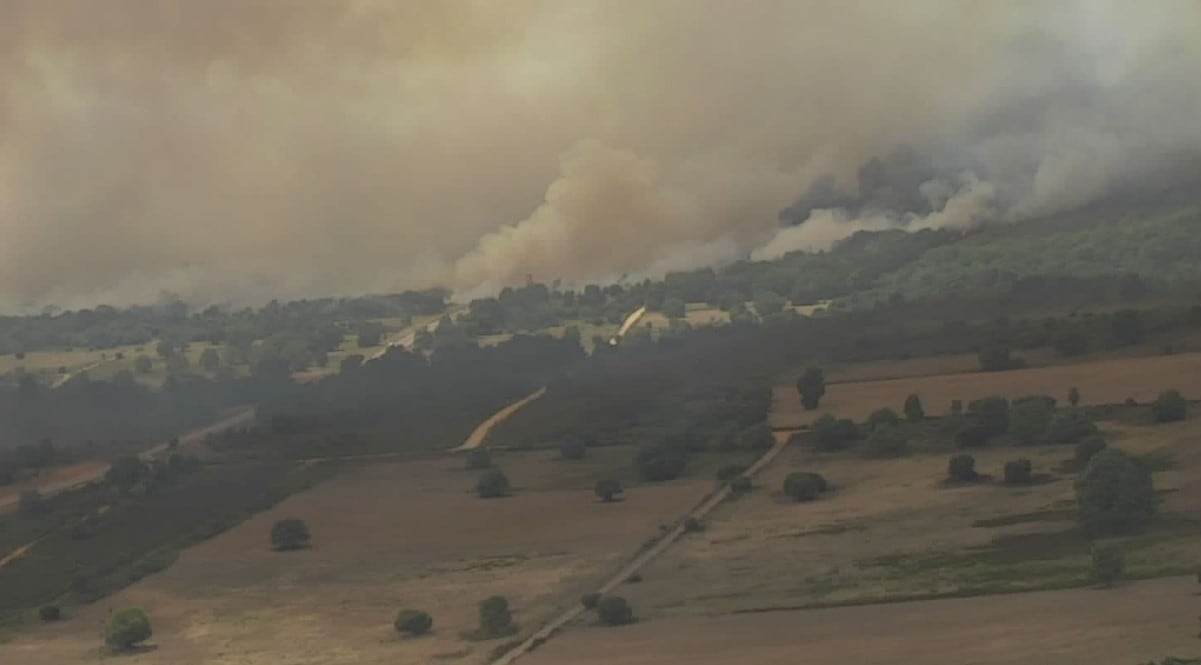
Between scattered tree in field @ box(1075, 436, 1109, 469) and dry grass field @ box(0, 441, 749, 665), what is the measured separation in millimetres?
15350

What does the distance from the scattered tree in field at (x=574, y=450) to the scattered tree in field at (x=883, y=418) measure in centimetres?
1431

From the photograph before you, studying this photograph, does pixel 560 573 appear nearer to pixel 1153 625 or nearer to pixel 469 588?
pixel 469 588

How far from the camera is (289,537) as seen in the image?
68250 millimetres

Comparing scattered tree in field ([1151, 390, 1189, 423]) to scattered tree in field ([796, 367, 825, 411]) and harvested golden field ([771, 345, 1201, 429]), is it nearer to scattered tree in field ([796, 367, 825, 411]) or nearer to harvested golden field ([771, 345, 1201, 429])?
harvested golden field ([771, 345, 1201, 429])

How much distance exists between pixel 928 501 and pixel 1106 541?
11887 mm

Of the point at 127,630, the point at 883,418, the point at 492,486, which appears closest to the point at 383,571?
the point at 127,630

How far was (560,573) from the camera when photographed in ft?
189

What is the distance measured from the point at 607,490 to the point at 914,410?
1746 centimetres

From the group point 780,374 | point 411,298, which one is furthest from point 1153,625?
point 411,298

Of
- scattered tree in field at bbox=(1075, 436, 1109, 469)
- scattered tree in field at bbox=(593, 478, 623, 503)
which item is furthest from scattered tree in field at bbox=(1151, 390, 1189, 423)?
scattered tree in field at bbox=(593, 478, 623, 503)

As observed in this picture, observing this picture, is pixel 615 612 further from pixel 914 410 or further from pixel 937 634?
pixel 914 410

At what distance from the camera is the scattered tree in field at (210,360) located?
132 m

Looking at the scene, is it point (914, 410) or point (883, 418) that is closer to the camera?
point (883, 418)

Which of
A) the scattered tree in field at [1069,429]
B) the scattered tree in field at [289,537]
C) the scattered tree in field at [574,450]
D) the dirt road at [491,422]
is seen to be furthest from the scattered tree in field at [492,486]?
the scattered tree in field at [1069,429]
